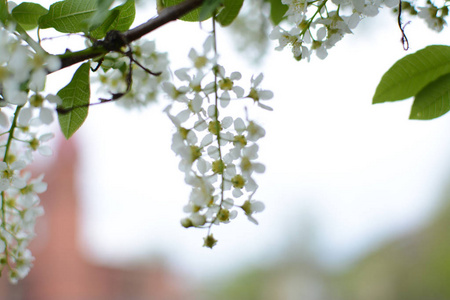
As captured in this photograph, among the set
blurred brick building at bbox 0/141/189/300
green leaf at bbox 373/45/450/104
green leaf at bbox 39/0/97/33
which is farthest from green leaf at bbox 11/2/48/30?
blurred brick building at bbox 0/141/189/300

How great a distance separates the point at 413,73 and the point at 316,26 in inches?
3.3

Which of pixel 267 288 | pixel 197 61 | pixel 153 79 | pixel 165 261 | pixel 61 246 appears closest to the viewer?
pixel 197 61

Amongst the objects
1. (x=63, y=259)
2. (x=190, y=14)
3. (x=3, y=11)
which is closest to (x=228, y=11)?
(x=190, y=14)

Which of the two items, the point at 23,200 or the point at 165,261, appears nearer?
the point at 23,200

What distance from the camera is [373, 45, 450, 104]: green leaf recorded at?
0.38 meters

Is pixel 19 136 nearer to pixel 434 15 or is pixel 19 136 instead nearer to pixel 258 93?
pixel 258 93

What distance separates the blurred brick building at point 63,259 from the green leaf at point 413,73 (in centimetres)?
540

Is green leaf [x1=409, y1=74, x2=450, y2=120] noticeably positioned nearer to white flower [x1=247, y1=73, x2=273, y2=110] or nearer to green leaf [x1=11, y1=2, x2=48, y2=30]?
white flower [x1=247, y1=73, x2=273, y2=110]

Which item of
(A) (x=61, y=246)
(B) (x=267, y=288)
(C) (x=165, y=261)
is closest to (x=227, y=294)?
(B) (x=267, y=288)

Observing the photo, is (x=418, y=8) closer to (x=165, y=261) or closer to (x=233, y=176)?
(x=233, y=176)

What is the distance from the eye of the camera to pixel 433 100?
378mm

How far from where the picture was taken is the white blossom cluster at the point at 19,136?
0.80 ft

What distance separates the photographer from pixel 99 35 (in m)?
0.36

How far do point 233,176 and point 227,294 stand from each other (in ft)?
30.2
